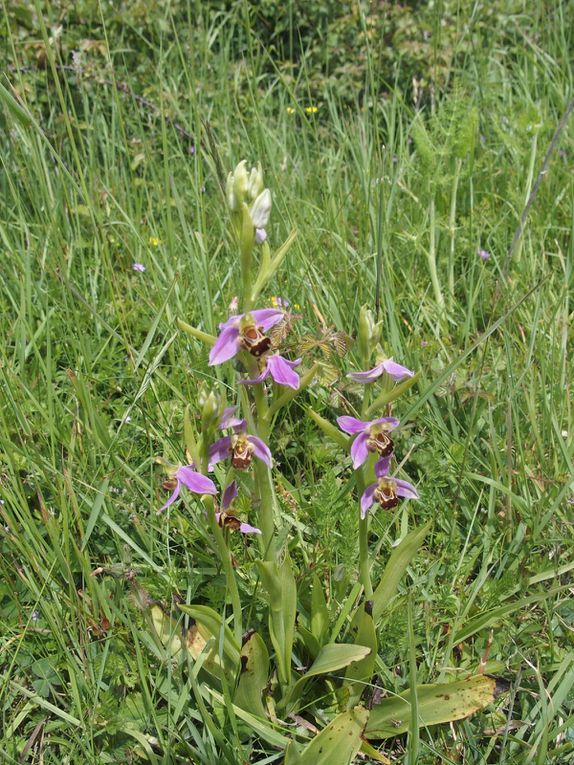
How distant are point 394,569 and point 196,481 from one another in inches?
17.8

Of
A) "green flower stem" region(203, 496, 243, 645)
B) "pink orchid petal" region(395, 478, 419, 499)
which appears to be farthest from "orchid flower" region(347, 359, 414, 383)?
"green flower stem" region(203, 496, 243, 645)

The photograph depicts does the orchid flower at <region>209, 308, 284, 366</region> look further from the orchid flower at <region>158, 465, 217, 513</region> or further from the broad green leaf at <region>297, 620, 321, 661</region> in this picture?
the broad green leaf at <region>297, 620, 321, 661</region>

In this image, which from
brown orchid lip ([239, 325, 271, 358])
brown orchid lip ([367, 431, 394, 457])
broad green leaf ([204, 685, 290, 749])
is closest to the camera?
brown orchid lip ([239, 325, 271, 358])

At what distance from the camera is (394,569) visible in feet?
4.85

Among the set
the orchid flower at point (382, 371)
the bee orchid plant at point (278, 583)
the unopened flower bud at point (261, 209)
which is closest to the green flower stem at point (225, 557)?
the bee orchid plant at point (278, 583)

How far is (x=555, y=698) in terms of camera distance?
140cm

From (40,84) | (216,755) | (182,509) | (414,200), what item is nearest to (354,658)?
(216,755)

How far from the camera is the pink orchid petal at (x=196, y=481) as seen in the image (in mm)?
1278

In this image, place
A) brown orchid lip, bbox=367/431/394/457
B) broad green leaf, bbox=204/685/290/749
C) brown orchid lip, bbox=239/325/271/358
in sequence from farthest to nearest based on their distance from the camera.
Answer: broad green leaf, bbox=204/685/290/749 < brown orchid lip, bbox=367/431/394/457 < brown orchid lip, bbox=239/325/271/358

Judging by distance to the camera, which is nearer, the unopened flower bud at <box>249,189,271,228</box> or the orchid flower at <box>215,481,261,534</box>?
the unopened flower bud at <box>249,189,271,228</box>

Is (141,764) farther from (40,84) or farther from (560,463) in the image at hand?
(40,84)

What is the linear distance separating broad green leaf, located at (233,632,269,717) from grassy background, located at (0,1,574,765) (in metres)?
0.07

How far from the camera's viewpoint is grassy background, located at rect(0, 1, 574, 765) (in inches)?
59.1

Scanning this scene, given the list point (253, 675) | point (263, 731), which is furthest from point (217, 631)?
point (263, 731)
